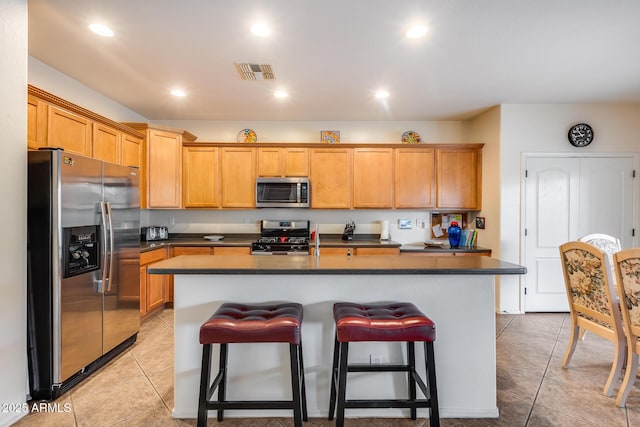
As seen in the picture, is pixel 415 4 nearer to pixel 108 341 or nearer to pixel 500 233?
pixel 500 233

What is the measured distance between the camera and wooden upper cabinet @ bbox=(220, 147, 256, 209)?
4508 millimetres

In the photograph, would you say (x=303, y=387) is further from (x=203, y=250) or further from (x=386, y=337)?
(x=203, y=250)

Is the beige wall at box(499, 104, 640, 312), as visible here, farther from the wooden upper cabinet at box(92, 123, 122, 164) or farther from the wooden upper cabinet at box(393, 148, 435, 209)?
the wooden upper cabinet at box(92, 123, 122, 164)

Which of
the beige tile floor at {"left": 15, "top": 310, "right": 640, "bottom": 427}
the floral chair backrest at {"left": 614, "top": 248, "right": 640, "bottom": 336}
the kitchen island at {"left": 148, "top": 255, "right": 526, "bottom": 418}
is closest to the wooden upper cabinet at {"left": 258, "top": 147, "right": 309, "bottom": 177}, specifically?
the beige tile floor at {"left": 15, "top": 310, "right": 640, "bottom": 427}

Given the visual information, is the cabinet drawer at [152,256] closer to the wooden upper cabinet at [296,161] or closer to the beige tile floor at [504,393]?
the beige tile floor at [504,393]

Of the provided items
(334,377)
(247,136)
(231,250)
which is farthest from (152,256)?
(334,377)

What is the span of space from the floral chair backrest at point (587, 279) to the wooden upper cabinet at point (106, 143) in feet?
14.0

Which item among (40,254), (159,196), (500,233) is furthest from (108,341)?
(500,233)

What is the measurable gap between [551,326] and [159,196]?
487 cm

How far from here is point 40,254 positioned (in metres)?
2.19

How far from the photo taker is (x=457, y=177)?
14.8 feet

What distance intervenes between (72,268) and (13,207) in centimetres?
56

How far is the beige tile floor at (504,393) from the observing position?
1997mm

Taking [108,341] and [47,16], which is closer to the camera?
[47,16]
